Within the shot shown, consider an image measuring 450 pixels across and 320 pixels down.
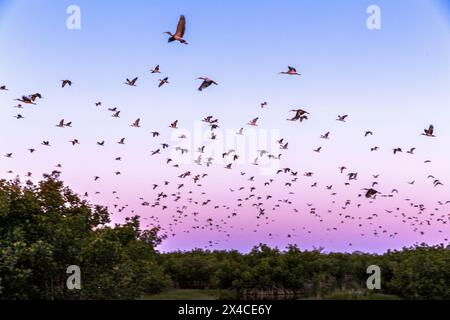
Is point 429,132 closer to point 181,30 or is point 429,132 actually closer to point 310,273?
point 181,30

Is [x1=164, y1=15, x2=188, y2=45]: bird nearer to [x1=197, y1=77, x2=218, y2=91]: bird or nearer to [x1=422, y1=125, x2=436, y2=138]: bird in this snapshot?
[x1=197, y1=77, x2=218, y2=91]: bird

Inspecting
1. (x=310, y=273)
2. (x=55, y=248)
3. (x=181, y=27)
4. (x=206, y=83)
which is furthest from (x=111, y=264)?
(x=310, y=273)

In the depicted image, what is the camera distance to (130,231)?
102 ft

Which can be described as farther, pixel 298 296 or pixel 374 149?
pixel 298 296

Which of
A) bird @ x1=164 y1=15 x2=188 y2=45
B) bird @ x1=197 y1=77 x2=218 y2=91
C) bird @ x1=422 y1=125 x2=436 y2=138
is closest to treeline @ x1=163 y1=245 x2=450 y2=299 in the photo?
bird @ x1=422 y1=125 x2=436 y2=138

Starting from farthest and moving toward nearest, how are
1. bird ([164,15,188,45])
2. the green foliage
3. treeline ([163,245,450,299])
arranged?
1. treeline ([163,245,450,299])
2. the green foliage
3. bird ([164,15,188,45])

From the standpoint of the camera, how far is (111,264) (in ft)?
95.2

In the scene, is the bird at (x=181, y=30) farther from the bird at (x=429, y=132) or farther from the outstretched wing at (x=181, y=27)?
the bird at (x=429, y=132)

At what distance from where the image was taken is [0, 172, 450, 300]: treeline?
2483 cm
